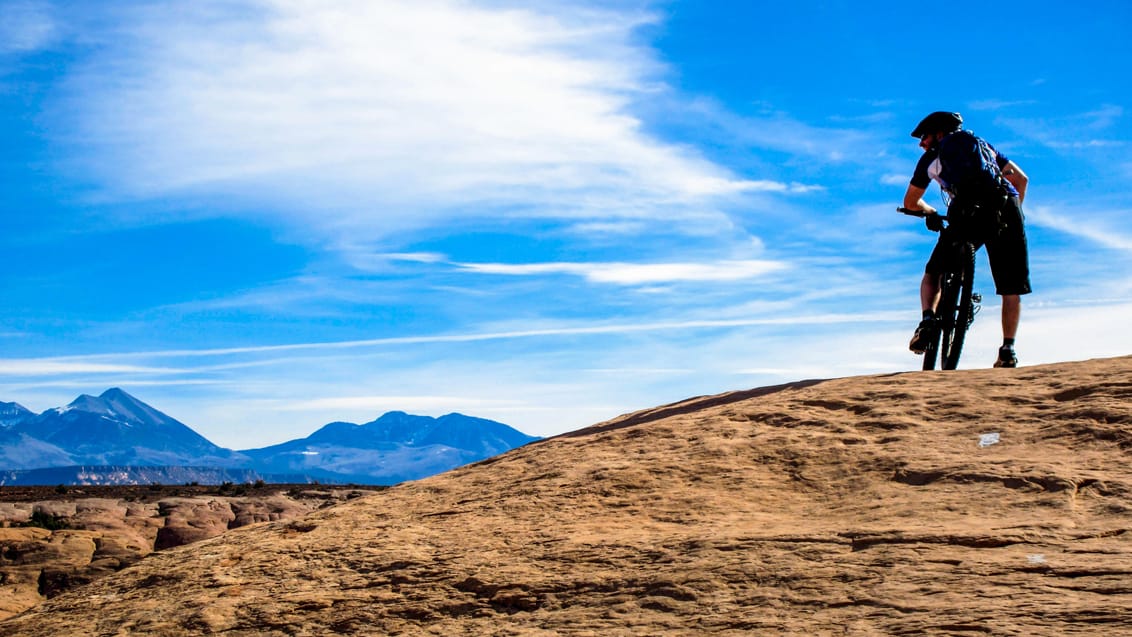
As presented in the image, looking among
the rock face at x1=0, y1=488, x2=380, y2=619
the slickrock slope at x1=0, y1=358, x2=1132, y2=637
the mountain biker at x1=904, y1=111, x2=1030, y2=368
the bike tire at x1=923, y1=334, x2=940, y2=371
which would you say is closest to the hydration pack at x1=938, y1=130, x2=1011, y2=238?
the mountain biker at x1=904, y1=111, x2=1030, y2=368

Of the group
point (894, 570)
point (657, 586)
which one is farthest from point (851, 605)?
point (657, 586)

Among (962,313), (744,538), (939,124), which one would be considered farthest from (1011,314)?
(744,538)

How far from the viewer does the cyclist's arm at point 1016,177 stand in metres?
8.59

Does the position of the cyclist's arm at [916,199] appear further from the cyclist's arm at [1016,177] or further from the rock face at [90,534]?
the rock face at [90,534]

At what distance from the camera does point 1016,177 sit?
8633mm

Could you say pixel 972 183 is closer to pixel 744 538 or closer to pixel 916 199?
pixel 916 199

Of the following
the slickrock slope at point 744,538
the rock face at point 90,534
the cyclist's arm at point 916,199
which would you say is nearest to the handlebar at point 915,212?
the cyclist's arm at point 916,199

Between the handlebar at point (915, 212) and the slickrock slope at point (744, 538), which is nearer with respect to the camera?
the slickrock slope at point (744, 538)

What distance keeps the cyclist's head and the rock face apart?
7996 millimetres

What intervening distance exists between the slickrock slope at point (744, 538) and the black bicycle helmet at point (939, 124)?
259 centimetres

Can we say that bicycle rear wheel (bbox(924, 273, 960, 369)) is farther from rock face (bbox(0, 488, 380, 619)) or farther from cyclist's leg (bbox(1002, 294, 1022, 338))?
rock face (bbox(0, 488, 380, 619))

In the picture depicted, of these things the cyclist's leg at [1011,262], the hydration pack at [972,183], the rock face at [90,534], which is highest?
the hydration pack at [972,183]

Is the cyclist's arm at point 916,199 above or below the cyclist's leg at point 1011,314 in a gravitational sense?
above

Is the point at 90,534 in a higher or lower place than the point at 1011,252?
lower
